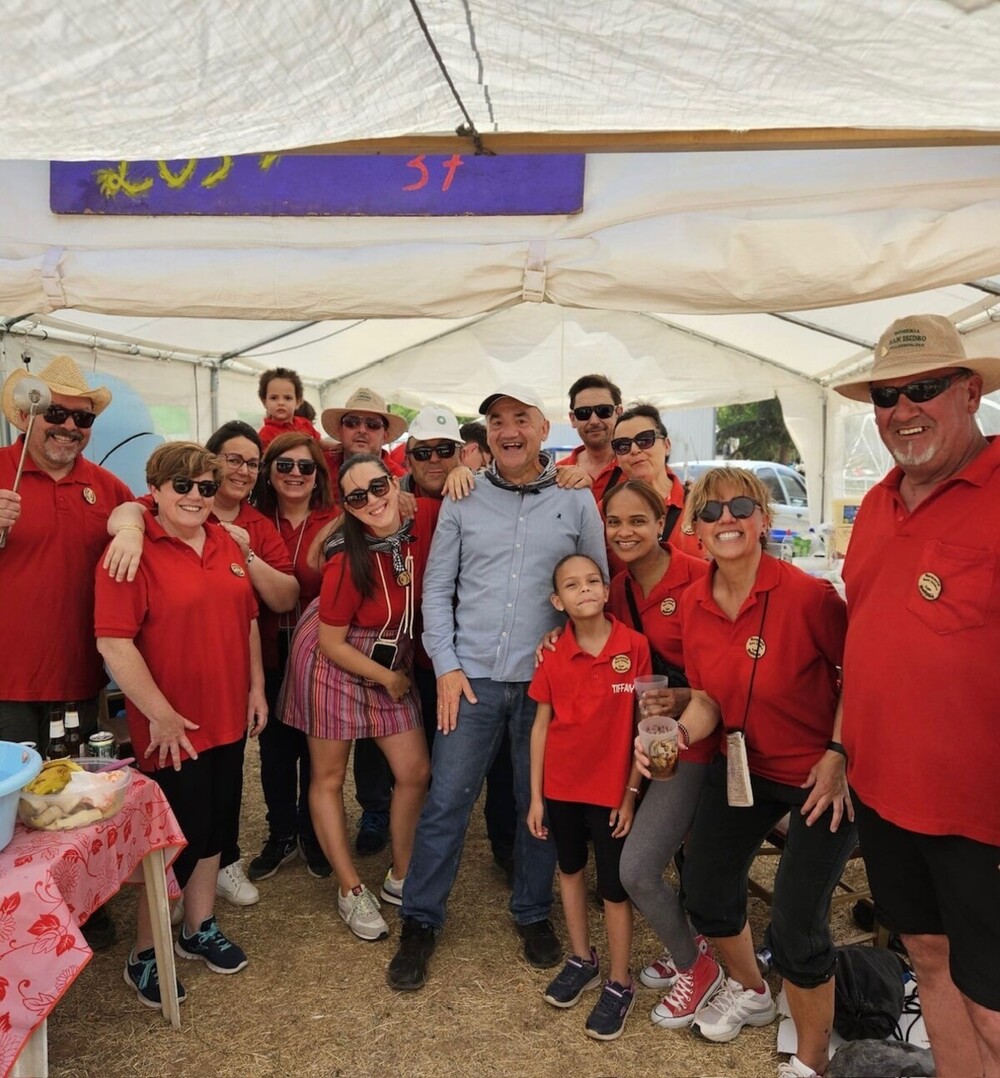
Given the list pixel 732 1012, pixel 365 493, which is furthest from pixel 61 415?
pixel 732 1012

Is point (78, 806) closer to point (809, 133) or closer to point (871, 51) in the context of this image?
point (871, 51)

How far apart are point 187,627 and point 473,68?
1853 mm

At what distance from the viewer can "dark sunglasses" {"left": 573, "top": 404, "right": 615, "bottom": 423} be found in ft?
12.8

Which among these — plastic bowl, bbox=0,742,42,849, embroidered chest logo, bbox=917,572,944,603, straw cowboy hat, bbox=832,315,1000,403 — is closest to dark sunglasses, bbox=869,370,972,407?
straw cowboy hat, bbox=832,315,1000,403

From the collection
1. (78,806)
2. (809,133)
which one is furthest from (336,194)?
(78,806)

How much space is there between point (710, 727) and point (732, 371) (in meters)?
6.84

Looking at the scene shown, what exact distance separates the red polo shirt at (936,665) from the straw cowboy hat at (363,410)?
106 inches

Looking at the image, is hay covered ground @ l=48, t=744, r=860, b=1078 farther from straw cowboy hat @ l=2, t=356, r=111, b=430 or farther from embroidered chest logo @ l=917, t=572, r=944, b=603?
straw cowboy hat @ l=2, t=356, r=111, b=430

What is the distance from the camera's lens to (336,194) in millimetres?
3377

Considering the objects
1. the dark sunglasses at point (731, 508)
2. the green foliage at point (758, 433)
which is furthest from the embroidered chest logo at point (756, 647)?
the green foliage at point (758, 433)

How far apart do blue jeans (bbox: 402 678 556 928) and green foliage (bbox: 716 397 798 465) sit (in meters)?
30.3

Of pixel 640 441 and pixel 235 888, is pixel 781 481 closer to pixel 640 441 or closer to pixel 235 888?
pixel 640 441

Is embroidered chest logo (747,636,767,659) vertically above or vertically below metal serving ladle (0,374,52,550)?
below

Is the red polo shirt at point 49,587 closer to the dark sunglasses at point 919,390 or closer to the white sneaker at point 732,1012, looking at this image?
the white sneaker at point 732,1012
